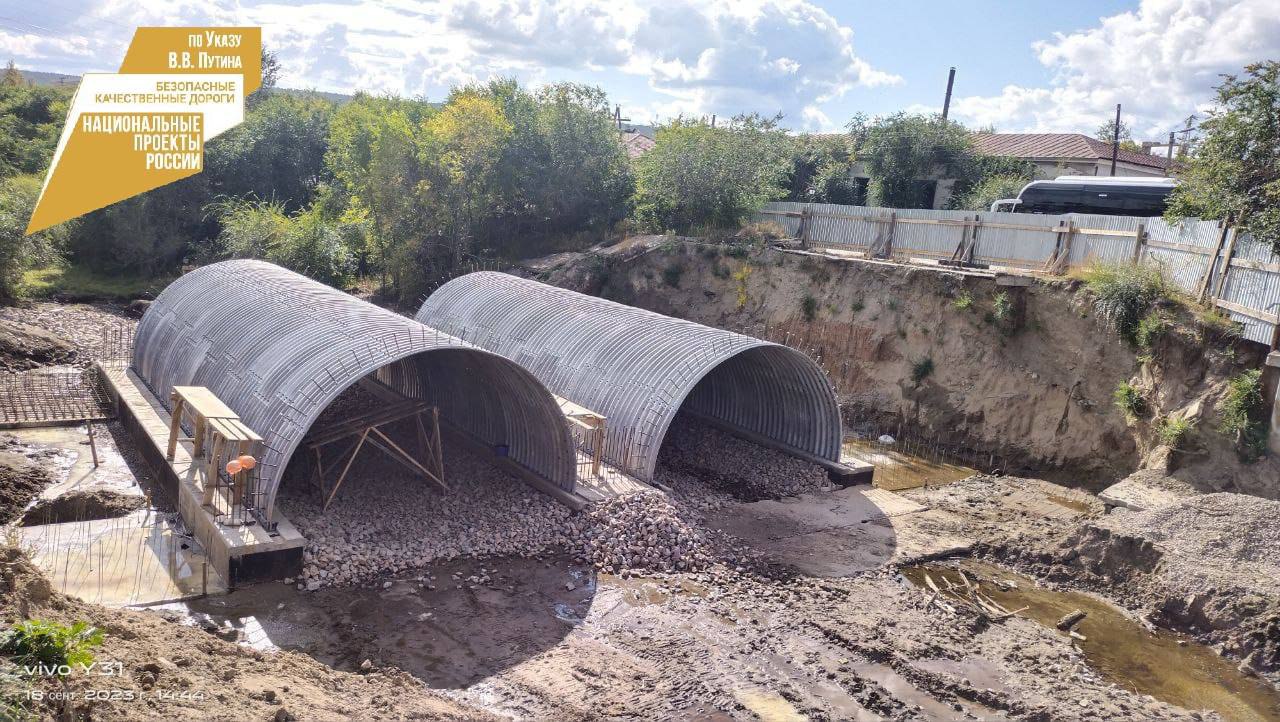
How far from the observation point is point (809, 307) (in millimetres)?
26594

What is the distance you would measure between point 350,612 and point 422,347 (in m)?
4.30

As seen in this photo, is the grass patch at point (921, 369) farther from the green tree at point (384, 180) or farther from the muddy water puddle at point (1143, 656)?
the green tree at point (384, 180)

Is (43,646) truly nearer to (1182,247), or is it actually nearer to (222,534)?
(222,534)

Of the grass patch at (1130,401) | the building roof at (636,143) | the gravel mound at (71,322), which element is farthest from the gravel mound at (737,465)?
the building roof at (636,143)

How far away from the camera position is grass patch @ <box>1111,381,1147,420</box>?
1859 cm

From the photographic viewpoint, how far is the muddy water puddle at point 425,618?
33.9ft

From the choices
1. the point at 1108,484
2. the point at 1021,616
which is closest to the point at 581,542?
the point at 1021,616

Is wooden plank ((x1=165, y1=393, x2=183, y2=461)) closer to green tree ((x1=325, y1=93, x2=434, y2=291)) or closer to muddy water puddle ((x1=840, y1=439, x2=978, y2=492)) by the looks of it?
muddy water puddle ((x1=840, y1=439, x2=978, y2=492))

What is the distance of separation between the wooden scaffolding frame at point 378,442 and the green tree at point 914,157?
28026 mm

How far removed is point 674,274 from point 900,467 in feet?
42.2

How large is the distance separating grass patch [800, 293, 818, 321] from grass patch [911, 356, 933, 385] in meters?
3.93

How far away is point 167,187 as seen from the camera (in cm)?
3494

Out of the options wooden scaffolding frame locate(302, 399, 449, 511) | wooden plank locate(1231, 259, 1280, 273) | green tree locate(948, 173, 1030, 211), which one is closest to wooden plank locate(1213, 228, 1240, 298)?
wooden plank locate(1231, 259, 1280, 273)

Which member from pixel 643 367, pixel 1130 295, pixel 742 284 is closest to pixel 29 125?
pixel 742 284
